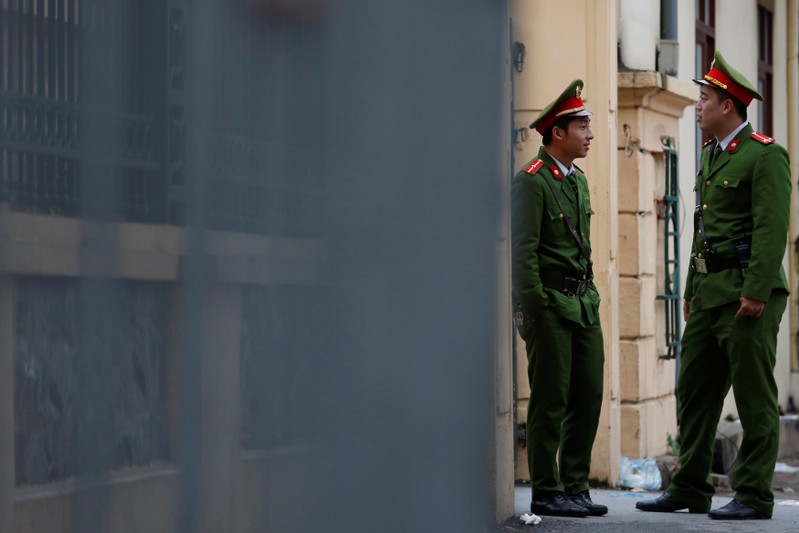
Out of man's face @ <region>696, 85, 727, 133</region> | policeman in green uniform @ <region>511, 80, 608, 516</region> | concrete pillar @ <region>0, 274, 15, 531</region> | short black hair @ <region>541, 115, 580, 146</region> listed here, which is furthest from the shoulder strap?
concrete pillar @ <region>0, 274, 15, 531</region>

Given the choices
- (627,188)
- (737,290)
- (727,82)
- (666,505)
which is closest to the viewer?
(737,290)

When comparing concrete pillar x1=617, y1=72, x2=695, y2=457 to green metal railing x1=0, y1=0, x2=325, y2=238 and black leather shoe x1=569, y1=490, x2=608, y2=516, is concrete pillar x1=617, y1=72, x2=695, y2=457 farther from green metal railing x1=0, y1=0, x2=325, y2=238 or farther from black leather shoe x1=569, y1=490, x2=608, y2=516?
green metal railing x1=0, y1=0, x2=325, y2=238

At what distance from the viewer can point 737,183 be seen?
5469 mm

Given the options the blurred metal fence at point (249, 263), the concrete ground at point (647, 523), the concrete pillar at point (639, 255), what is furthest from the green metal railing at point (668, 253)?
the blurred metal fence at point (249, 263)

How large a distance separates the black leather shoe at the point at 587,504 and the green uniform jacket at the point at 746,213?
88cm

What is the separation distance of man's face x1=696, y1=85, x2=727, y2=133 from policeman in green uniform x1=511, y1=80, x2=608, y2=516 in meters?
0.44

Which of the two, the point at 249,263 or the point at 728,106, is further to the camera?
the point at 728,106

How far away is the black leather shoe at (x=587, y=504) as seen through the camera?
19.2ft

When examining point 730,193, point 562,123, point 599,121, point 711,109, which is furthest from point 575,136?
point 599,121

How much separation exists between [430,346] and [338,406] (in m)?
0.14

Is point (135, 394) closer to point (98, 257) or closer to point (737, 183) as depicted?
point (98, 257)

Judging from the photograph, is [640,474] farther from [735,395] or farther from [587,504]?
[735,395]

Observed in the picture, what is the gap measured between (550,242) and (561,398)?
60 centimetres

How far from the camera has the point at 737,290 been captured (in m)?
5.46
